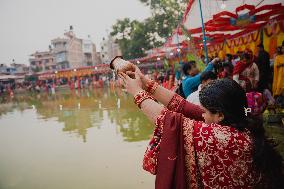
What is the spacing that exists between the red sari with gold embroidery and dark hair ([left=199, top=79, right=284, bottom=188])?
53 mm

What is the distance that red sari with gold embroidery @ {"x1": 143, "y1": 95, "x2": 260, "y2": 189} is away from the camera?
1.15 m

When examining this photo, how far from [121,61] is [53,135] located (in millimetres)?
7507

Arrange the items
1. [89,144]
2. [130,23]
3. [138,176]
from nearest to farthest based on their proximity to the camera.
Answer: [138,176] → [89,144] → [130,23]

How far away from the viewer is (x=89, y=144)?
265 inches

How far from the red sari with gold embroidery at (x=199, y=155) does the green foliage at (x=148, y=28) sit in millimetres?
31098

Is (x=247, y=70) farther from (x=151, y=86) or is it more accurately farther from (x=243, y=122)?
(x=243, y=122)

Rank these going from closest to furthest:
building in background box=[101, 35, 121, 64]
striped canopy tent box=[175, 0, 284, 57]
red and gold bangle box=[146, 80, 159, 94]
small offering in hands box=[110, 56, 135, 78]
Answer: small offering in hands box=[110, 56, 135, 78] < red and gold bangle box=[146, 80, 159, 94] < striped canopy tent box=[175, 0, 284, 57] < building in background box=[101, 35, 121, 64]

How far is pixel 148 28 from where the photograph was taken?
3722cm

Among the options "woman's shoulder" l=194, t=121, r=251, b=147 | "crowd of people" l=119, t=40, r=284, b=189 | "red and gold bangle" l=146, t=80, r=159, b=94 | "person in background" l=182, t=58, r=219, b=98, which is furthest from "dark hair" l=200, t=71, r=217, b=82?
"woman's shoulder" l=194, t=121, r=251, b=147

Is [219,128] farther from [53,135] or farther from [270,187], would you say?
[53,135]

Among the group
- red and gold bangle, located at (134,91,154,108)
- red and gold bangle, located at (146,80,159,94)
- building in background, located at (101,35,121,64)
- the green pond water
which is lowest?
the green pond water

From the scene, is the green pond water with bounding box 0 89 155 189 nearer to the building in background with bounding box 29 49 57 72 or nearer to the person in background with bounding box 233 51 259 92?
the person in background with bounding box 233 51 259 92

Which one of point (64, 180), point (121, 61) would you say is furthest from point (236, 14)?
point (121, 61)

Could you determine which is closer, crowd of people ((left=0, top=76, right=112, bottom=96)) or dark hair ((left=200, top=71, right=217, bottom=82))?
dark hair ((left=200, top=71, right=217, bottom=82))
